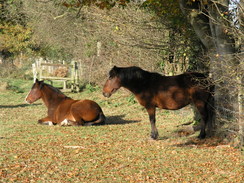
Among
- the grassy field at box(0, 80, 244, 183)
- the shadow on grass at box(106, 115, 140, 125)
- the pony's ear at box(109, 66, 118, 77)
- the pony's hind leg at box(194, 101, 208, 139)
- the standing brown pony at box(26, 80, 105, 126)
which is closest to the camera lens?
the grassy field at box(0, 80, 244, 183)

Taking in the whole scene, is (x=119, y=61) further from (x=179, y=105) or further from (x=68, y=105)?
(x=179, y=105)

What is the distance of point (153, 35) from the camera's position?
15953mm

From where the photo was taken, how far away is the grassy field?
665cm

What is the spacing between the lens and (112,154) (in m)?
8.32

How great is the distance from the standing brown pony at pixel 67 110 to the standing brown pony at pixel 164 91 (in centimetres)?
210

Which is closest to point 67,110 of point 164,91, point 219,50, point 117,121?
point 117,121

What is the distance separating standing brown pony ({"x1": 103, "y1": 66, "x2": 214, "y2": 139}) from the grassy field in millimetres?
750

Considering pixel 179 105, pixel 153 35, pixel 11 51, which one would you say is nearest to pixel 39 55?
pixel 11 51

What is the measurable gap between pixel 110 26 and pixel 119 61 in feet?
5.43

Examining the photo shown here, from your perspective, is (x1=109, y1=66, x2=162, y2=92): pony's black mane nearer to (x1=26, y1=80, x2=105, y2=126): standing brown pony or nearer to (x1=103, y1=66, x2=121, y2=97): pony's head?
(x1=103, y1=66, x2=121, y2=97): pony's head

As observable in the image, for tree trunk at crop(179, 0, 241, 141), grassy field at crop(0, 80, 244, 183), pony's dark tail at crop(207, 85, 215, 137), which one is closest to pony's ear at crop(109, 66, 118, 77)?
grassy field at crop(0, 80, 244, 183)

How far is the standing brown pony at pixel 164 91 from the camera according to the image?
10.2 m

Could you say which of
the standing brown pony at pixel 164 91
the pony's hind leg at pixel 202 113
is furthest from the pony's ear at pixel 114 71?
the pony's hind leg at pixel 202 113

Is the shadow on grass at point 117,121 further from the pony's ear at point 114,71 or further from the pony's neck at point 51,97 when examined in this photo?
the pony's ear at point 114,71
